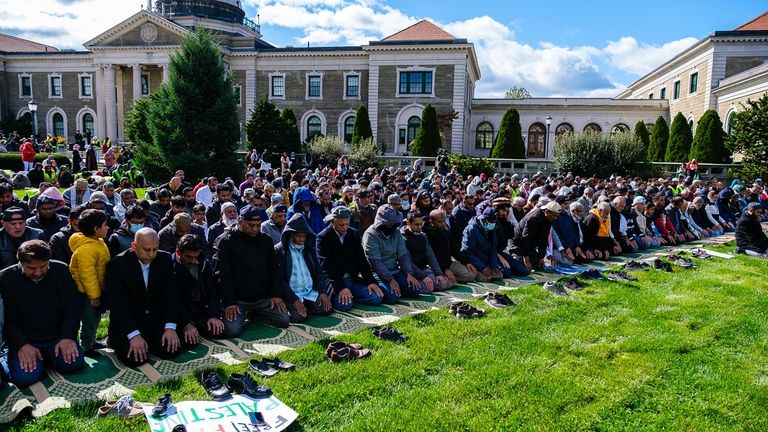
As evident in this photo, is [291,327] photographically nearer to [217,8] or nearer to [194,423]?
[194,423]

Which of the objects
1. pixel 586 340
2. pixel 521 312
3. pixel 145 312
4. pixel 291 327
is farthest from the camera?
pixel 521 312

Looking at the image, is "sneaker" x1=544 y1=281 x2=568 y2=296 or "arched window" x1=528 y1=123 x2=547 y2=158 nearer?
"sneaker" x1=544 y1=281 x2=568 y2=296

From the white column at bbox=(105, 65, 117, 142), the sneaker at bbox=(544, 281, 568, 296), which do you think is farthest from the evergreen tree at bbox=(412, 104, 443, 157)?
the white column at bbox=(105, 65, 117, 142)

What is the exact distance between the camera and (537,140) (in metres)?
46.9

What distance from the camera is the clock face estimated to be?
44.6 metres

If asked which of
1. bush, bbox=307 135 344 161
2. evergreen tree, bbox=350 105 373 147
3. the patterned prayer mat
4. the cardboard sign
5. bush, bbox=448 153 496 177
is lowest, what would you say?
the patterned prayer mat

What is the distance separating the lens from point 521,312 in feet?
24.2

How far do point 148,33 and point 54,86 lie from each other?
13105mm

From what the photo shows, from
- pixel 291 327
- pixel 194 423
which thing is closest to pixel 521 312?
pixel 291 327

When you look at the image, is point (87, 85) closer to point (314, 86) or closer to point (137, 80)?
point (137, 80)

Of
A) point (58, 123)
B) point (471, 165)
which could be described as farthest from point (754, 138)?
point (58, 123)

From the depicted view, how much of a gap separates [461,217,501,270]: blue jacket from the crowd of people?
0.06 feet

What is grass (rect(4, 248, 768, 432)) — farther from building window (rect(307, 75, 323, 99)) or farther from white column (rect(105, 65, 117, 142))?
white column (rect(105, 65, 117, 142))

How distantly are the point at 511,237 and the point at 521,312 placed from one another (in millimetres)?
3355
